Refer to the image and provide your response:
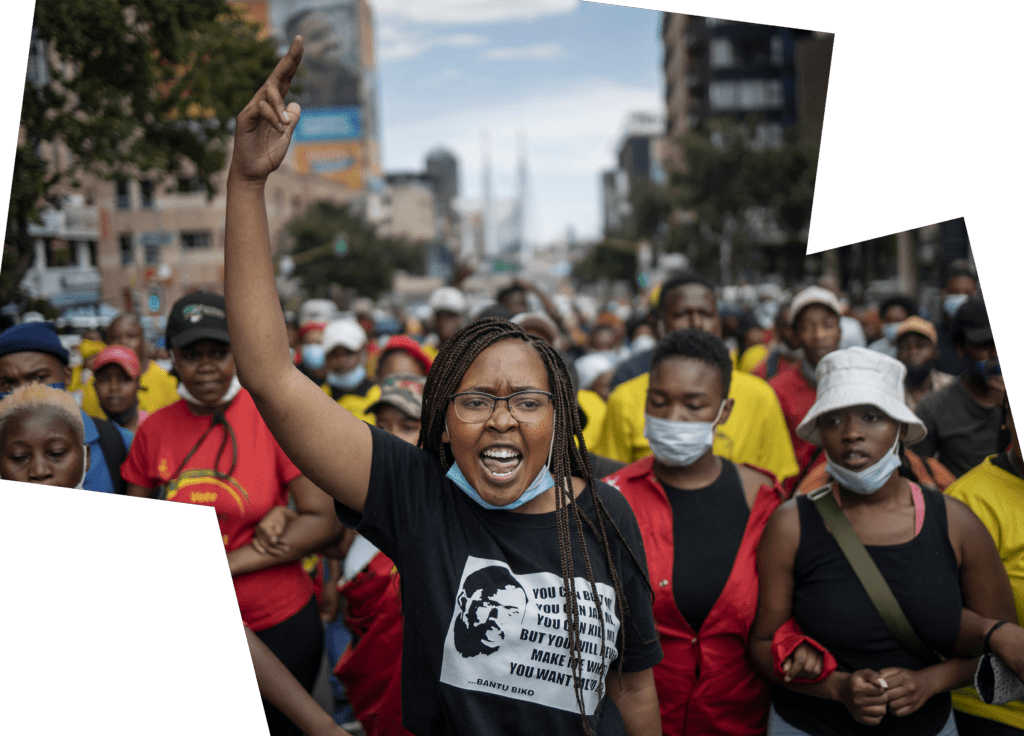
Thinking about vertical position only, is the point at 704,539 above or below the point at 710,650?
above

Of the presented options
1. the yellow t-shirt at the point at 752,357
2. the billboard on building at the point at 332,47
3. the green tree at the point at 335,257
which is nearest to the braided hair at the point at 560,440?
the yellow t-shirt at the point at 752,357

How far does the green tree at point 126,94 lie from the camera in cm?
332

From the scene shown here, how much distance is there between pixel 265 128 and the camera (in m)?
1.75

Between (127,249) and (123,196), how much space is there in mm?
400

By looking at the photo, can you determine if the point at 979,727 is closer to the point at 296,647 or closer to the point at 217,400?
the point at 296,647

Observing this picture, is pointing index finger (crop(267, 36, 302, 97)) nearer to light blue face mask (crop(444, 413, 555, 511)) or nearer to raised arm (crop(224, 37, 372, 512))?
raised arm (crop(224, 37, 372, 512))

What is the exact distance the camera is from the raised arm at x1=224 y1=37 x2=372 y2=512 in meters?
1.73

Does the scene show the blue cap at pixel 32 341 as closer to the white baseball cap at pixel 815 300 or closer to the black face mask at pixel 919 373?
the white baseball cap at pixel 815 300

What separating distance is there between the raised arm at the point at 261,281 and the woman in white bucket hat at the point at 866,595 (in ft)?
5.38

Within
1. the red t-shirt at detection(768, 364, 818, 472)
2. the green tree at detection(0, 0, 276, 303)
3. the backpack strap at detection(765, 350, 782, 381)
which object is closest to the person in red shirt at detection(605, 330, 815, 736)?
the red t-shirt at detection(768, 364, 818, 472)

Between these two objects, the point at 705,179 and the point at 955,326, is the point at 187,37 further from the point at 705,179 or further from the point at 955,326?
the point at 705,179

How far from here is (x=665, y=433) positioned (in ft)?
9.95

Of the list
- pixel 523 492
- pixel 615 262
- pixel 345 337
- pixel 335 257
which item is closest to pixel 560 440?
pixel 523 492

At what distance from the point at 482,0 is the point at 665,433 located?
298 cm
